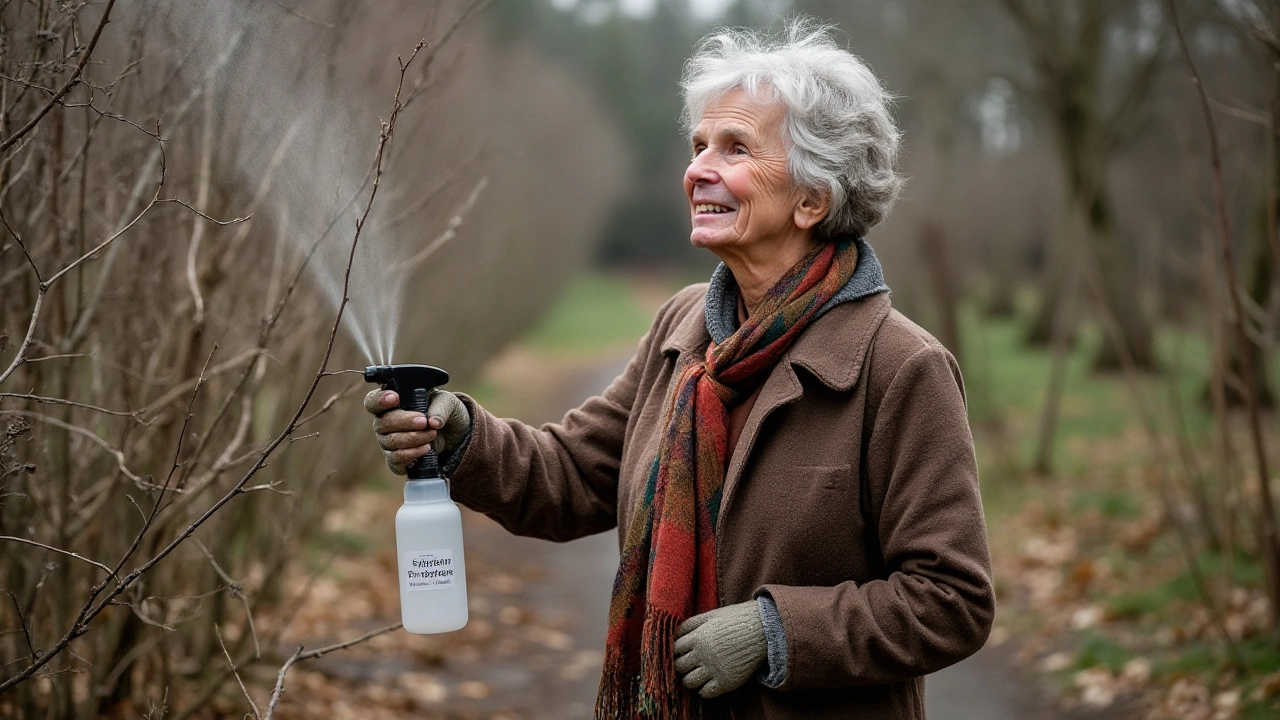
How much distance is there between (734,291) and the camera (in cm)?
276

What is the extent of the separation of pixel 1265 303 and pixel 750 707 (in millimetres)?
10617

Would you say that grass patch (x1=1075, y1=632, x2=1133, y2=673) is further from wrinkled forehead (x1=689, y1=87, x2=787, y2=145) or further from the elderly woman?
wrinkled forehead (x1=689, y1=87, x2=787, y2=145)

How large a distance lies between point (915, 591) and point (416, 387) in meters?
1.12

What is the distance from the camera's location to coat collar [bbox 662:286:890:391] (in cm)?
240

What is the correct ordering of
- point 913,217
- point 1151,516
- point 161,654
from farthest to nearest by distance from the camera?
1. point 913,217
2. point 1151,516
3. point 161,654

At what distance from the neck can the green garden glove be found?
2.33 ft

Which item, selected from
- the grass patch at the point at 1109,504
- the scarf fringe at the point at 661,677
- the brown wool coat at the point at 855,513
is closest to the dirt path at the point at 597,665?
the grass patch at the point at 1109,504

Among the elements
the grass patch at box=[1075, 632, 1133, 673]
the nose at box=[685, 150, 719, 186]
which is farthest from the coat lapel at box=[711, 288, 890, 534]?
the grass patch at box=[1075, 632, 1133, 673]

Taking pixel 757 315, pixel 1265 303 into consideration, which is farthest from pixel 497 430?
pixel 1265 303

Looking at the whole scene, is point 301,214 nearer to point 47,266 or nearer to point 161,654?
point 47,266

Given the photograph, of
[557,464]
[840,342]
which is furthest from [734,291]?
[557,464]

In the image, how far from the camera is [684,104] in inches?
115

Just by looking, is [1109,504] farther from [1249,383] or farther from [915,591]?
[915,591]

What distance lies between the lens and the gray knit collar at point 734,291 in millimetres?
2531
